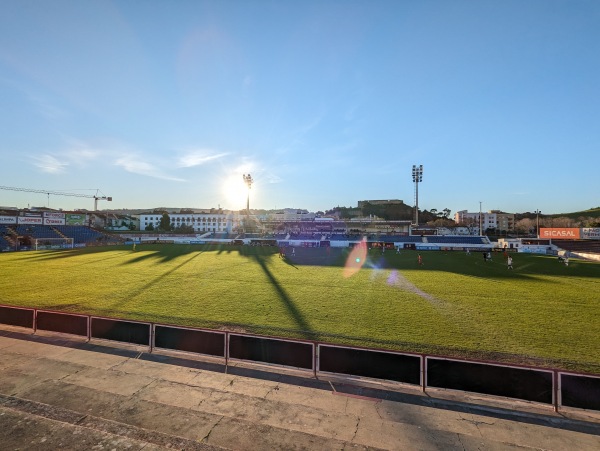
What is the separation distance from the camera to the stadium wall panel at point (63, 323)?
→ 33.8ft

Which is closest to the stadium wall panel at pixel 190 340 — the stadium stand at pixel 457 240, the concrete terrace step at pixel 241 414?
the concrete terrace step at pixel 241 414

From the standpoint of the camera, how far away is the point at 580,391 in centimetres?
621

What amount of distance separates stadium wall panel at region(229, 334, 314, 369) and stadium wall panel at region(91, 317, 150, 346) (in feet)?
10.1

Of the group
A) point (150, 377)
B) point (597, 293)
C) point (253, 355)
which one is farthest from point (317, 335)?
point (597, 293)

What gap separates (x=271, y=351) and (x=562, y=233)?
2508 inches

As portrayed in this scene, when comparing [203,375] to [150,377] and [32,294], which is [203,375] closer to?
[150,377]

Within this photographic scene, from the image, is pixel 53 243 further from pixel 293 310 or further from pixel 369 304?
pixel 369 304

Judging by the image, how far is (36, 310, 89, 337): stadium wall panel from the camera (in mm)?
10297

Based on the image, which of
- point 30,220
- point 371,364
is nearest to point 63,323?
point 371,364

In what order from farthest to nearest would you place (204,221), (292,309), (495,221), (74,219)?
(495,221) → (204,221) → (74,219) → (292,309)

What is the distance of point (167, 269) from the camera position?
91.0 ft

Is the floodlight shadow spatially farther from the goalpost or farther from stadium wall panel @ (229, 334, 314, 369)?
the goalpost

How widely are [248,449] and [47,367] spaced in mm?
6428

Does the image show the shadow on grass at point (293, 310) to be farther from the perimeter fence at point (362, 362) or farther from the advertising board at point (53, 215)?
the advertising board at point (53, 215)
